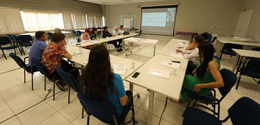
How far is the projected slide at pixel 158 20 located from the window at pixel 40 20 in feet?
22.7

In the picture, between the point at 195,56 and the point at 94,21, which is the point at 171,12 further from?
the point at 94,21

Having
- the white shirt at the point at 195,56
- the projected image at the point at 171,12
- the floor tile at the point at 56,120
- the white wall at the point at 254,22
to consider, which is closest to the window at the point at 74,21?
the projected image at the point at 171,12

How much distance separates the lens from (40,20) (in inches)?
295

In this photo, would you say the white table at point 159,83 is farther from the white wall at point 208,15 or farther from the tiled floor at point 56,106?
the white wall at point 208,15

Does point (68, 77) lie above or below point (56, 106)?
above

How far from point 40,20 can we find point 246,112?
1033cm

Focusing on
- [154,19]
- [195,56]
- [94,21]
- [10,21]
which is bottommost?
[195,56]

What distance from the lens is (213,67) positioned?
4.73 ft

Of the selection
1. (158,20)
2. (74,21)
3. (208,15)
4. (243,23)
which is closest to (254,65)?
(243,23)

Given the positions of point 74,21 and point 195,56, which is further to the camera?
point 74,21

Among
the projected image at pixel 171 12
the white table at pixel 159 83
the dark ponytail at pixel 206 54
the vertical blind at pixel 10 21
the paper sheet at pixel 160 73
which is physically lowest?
the white table at pixel 159 83

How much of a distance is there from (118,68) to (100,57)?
33.7 inches

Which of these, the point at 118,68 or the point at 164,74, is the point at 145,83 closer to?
the point at 164,74

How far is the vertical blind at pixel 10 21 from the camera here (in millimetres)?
6070
